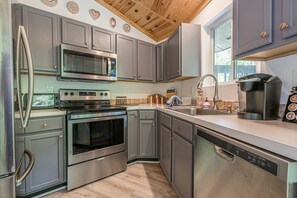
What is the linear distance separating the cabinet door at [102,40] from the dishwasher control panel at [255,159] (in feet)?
7.56

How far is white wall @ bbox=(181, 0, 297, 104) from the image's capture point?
1161mm

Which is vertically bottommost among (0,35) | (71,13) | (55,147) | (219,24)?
(55,147)

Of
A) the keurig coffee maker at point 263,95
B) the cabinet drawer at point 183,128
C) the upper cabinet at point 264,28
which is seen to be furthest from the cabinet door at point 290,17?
the cabinet drawer at point 183,128

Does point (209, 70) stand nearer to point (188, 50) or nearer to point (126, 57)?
point (188, 50)

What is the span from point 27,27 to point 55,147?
1.42 metres

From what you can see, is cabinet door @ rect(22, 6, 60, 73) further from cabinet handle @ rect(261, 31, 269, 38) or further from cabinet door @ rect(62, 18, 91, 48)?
cabinet handle @ rect(261, 31, 269, 38)

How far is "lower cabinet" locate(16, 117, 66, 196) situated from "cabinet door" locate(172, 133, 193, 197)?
1249 mm

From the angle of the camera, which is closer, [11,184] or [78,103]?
[11,184]

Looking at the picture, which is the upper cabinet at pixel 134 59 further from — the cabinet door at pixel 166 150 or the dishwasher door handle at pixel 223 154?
the dishwasher door handle at pixel 223 154

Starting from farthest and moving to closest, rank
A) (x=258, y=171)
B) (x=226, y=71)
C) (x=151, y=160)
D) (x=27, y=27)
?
(x=151, y=160) → (x=226, y=71) → (x=27, y=27) → (x=258, y=171)

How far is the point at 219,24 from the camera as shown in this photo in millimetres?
2234

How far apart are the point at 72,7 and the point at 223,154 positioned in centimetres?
283

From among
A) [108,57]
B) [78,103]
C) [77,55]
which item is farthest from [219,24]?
[78,103]

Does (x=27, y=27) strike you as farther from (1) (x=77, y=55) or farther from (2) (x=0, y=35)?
(2) (x=0, y=35)
